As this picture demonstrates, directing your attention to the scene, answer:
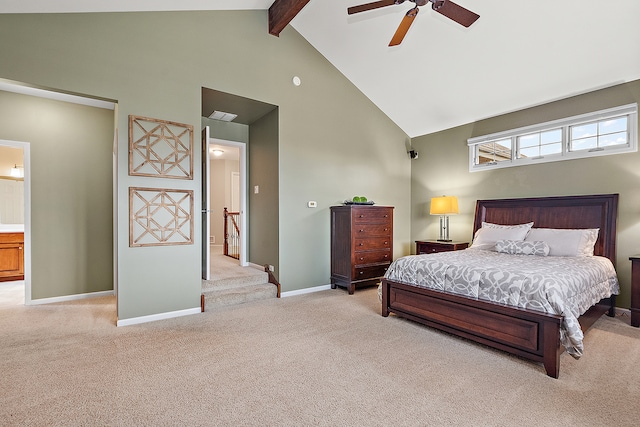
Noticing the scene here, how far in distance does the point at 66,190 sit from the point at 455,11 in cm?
529

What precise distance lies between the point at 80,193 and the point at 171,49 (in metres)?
2.54

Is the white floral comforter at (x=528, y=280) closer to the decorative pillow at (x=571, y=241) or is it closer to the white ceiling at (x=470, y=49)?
the decorative pillow at (x=571, y=241)

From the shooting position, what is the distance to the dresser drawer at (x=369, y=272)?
473 cm

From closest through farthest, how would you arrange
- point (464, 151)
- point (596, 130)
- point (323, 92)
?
point (596, 130)
point (323, 92)
point (464, 151)

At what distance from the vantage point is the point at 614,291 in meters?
3.53

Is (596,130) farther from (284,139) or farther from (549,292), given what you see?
(284,139)

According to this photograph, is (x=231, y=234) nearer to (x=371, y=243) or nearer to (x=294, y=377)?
(x=371, y=243)

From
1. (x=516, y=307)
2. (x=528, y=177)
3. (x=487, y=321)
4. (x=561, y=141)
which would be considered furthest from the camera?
(x=528, y=177)

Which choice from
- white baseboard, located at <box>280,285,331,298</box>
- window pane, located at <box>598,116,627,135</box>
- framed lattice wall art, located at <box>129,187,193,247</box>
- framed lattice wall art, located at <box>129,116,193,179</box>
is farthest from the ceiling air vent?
window pane, located at <box>598,116,627,135</box>

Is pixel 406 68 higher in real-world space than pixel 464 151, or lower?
higher

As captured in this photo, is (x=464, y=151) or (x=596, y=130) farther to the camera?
(x=464, y=151)

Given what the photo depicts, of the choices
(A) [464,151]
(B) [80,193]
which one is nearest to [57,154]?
(B) [80,193]

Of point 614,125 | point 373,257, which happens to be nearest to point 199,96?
point 373,257

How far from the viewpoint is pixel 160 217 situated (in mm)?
3570
